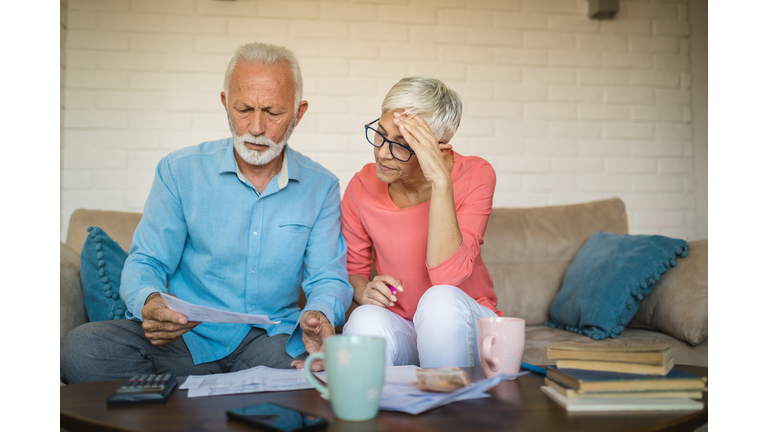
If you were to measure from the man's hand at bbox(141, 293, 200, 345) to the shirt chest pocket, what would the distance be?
42 cm

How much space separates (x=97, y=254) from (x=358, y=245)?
0.80 meters

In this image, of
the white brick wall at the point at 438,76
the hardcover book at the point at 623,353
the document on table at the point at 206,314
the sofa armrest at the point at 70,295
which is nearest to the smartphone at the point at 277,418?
the document on table at the point at 206,314

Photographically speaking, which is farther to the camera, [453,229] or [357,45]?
[357,45]

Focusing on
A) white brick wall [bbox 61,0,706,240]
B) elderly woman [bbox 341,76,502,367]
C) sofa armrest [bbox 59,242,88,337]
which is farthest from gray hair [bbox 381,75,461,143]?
white brick wall [bbox 61,0,706,240]

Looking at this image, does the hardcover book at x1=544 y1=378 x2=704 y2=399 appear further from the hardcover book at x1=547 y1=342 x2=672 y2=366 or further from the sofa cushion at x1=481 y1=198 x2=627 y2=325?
the sofa cushion at x1=481 y1=198 x2=627 y2=325

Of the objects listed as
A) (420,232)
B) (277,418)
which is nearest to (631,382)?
(277,418)

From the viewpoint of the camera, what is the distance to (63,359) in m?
1.35

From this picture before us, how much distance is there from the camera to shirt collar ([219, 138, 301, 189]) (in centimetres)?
168

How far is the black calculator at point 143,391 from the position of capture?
85 cm

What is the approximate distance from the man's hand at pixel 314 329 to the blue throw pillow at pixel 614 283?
1.07 metres

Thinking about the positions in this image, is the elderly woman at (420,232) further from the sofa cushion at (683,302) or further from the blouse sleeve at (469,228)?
the sofa cushion at (683,302)

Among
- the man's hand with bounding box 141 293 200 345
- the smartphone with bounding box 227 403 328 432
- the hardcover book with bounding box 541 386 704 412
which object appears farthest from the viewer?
the man's hand with bounding box 141 293 200 345
